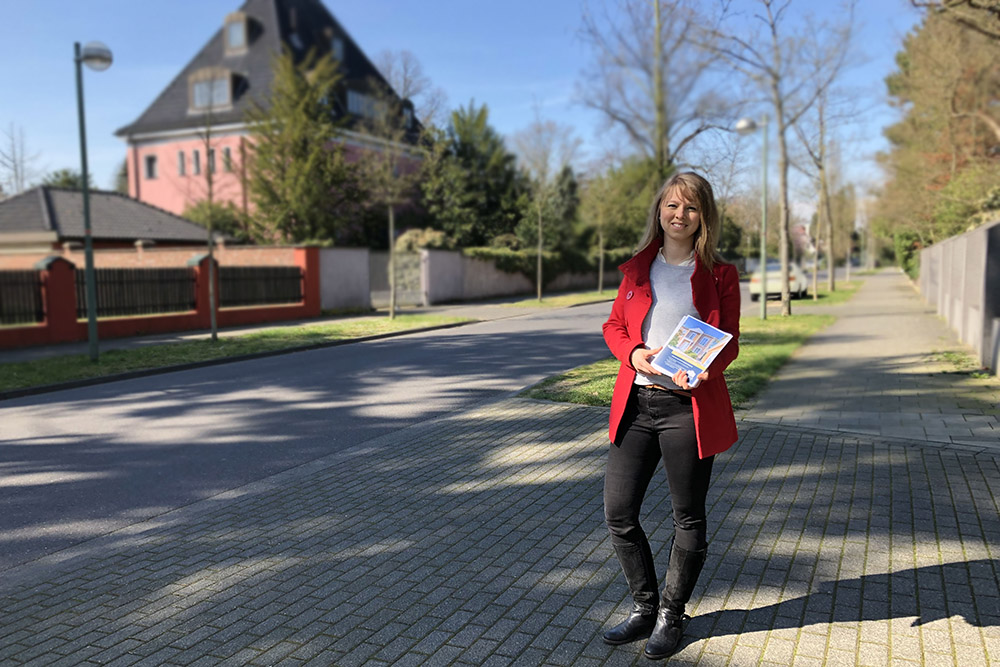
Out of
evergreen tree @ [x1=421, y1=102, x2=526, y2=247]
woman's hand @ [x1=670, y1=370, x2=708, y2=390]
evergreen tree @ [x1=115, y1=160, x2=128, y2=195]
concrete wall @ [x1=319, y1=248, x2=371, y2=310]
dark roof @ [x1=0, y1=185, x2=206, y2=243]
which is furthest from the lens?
evergreen tree @ [x1=115, y1=160, x2=128, y2=195]

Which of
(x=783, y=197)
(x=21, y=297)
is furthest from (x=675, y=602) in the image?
(x=783, y=197)

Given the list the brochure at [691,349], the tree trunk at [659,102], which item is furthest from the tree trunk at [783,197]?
the brochure at [691,349]

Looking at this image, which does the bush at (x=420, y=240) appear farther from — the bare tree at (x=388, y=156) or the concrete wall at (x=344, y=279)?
the concrete wall at (x=344, y=279)

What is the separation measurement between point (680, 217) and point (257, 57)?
42933mm

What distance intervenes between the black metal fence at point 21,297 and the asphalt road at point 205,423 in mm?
6231

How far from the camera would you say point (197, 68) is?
42.5 meters

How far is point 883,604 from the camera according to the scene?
329 centimetres

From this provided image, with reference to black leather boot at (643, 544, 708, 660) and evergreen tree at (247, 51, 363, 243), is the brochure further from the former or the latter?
evergreen tree at (247, 51, 363, 243)

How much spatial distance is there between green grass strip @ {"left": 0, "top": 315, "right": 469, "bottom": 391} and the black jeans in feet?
32.8

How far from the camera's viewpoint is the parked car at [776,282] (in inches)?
986

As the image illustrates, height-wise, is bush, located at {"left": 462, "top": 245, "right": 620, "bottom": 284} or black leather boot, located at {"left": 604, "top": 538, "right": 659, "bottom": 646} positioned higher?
bush, located at {"left": 462, "top": 245, "right": 620, "bottom": 284}

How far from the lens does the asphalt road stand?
5109 mm

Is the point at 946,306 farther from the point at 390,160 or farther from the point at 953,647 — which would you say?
the point at 390,160

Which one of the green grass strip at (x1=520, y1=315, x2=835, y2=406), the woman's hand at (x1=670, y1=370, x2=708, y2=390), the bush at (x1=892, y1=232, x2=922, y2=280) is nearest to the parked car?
the green grass strip at (x1=520, y1=315, x2=835, y2=406)
